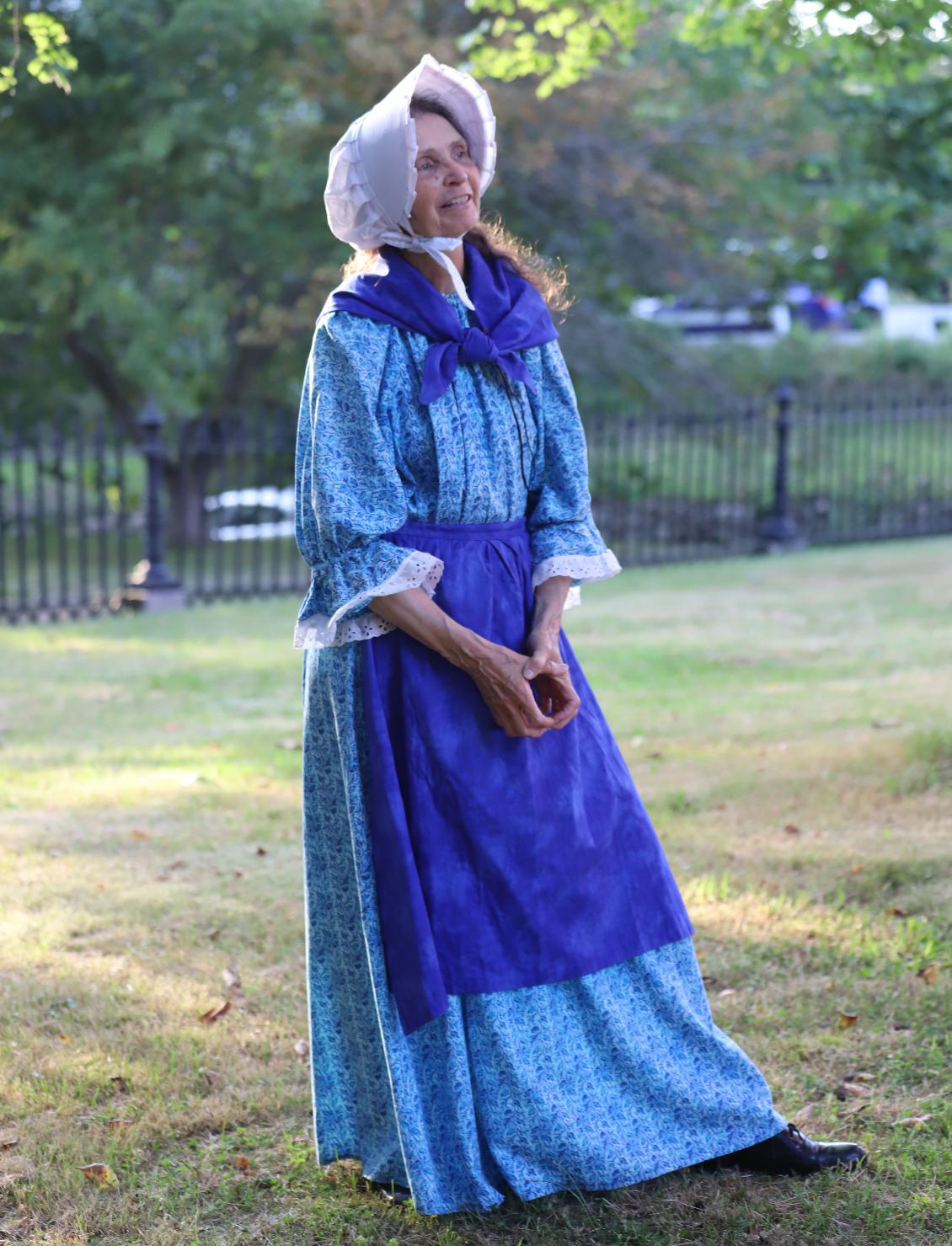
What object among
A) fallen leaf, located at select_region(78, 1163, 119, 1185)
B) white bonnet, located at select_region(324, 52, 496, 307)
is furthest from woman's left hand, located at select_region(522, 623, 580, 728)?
fallen leaf, located at select_region(78, 1163, 119, 1185)

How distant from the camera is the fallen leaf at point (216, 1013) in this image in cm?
356

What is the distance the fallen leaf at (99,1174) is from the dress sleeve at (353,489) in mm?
1170

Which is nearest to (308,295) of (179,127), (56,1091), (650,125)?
(179,127)

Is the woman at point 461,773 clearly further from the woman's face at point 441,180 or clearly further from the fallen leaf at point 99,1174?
the fallen leaf at point 99,1174

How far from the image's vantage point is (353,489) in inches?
98.7

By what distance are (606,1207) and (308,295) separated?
13.4m

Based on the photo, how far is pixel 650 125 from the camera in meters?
15.1

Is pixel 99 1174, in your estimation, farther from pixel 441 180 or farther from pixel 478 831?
pixel 441 180

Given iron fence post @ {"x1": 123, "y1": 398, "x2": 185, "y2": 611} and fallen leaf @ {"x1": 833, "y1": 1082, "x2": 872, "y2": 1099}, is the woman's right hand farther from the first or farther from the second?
iron fence post @ {"x1": 123, "y1": 398, "x2": 185, "y2": 611}

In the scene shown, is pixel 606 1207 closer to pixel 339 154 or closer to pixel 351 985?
pixel 351 985

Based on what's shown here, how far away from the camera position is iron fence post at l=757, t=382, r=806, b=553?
561 inches

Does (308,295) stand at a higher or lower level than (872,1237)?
higher

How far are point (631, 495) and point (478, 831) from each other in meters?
Answer: 14.6

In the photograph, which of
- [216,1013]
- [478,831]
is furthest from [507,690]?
[216,1013]
